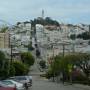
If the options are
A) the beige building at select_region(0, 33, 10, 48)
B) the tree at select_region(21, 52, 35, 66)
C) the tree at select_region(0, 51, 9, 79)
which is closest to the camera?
the tree at select_region(0, 51, 9, 79)

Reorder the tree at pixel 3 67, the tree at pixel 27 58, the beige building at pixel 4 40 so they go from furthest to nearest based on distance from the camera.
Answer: the beige building at pixel 4 40 < the tree at pixel 27 58 < the tree at pixel 3 67

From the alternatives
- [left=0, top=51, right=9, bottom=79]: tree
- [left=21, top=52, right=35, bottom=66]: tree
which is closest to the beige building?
[left=21, top=52, right=35, bottom=66]: tree

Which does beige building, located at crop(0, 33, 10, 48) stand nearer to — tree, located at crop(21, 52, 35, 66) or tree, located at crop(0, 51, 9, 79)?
tree, located at crop(21, 52, 35, 66)

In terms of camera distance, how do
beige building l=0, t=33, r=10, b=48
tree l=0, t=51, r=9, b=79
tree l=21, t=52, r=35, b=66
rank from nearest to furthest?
tree l=0, t=51, r=9, b=79
tree l=21, t=52, r=35, b=66
beige building l=0, t=33, r=10, b=48

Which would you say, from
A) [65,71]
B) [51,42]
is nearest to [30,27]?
[51,42]

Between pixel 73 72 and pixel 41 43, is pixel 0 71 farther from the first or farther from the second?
pixel 41 43

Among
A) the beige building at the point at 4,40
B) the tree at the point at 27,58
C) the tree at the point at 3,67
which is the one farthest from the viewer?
the beige building at the point at 4,40

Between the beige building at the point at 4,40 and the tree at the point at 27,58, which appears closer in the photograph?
the tree at the point at 27,58

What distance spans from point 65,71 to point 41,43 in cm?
9781

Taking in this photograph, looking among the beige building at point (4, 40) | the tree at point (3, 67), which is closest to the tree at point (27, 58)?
the beige building at point (4, 40)

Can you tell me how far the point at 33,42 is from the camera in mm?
187625

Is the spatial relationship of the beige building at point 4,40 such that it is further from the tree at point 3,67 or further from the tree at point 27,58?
the tree at point 3,67

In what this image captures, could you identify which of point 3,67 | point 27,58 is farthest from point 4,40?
point 3,67

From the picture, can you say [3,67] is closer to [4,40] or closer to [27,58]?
[27,58]
